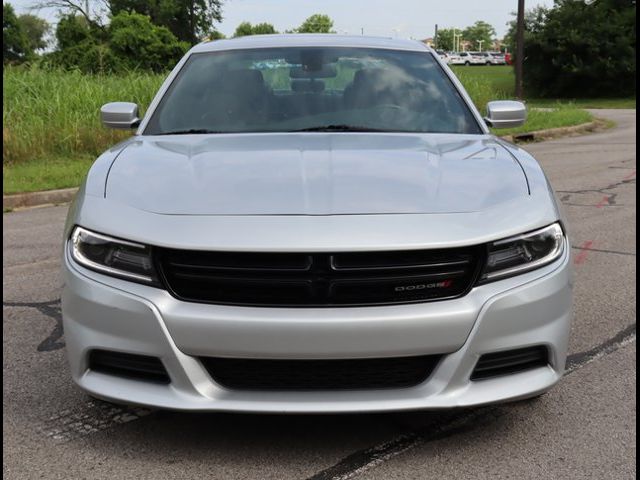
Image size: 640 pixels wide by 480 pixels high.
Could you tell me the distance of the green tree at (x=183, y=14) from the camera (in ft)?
179

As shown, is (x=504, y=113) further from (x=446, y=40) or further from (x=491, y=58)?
(x=446, y=40)

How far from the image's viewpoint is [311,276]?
99.0 inches

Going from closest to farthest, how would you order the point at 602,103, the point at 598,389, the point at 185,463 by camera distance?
the point at 185,463 < the point at 598,389 < the point at 602,103

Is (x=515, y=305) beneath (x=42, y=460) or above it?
above

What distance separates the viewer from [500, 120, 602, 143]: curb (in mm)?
16500

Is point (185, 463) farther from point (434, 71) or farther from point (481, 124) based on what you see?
point (434, 71)

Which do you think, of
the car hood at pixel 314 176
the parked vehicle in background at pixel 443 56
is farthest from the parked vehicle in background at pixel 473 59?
the car hood at pixel 314 176

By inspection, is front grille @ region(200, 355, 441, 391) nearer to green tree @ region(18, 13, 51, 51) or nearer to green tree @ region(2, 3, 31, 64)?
green tree @ region(2, 3, 31, 64)

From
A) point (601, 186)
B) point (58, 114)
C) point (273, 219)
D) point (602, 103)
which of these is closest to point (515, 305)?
point (273, 219)

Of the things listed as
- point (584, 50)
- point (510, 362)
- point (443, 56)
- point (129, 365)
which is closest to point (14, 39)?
point (443, 56)

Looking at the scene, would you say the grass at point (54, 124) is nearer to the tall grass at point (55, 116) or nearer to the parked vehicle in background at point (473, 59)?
the tall grass at point (55, 116)

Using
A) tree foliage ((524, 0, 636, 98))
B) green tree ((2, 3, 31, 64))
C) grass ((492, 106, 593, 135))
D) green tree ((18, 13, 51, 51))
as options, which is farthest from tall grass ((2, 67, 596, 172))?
green tree ((18, 13, 51, 51))

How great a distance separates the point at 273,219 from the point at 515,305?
86cm

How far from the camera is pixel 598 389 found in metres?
3.42
